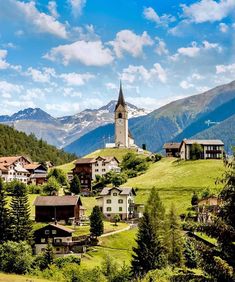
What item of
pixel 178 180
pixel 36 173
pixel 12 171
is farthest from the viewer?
pixel 36 173

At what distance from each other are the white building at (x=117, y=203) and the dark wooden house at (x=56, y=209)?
44.4 ft

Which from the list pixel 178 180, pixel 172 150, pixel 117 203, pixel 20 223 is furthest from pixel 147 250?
pixel 172 150

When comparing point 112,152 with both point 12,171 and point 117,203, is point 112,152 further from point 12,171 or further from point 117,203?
point 117,203

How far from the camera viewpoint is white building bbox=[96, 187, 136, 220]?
103000mm

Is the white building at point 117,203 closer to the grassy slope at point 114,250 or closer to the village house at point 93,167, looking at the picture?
the grassy slope at point 114,250

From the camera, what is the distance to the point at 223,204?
19.5m

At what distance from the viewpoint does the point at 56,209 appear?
295ft

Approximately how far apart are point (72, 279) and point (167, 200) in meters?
56.3

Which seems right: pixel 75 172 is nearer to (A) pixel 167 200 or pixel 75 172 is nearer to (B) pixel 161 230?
(A) pixel 167 200

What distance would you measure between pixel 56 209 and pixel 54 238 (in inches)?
659

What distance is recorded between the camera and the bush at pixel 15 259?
2322 inches

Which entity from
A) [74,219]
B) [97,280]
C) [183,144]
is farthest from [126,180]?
[97,280]

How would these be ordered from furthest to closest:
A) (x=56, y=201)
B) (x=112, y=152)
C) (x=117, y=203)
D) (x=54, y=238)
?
(x=112, y=152), (x=117, y=203), (x=56, y=201), (x=54, y=238)

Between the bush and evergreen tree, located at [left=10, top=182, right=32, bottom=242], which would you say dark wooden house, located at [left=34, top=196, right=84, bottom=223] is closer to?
evergreen tree, located at [left=10, top=182, right=32, bottom=242]
